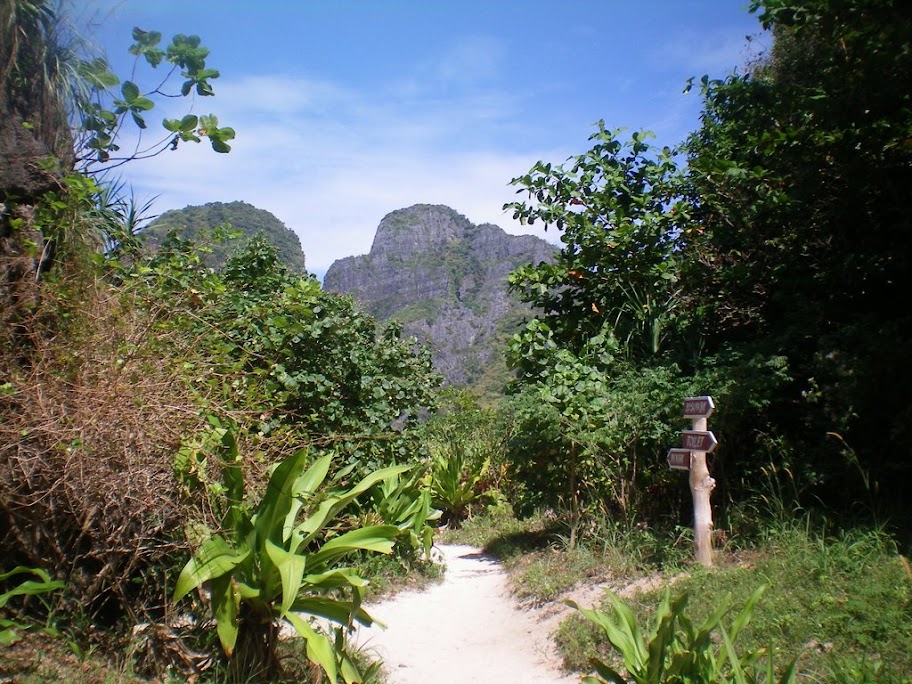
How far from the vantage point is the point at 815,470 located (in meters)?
5.95

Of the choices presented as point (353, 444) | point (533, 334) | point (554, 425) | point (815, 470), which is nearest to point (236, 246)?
point (353, 444)

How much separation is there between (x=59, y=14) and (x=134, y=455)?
10.3ft

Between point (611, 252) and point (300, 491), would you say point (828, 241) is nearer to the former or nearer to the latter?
point (611, 252)

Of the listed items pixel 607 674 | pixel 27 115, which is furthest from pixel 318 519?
pixel 27 115

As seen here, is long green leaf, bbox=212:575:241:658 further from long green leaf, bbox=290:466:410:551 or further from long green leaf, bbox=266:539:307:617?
long green leaf, bbox=290:466:410:551

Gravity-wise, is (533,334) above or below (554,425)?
above

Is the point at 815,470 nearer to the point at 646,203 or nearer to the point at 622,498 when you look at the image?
the point at 622,498

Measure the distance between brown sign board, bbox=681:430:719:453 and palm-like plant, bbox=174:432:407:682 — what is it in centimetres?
257

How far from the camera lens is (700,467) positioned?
5.70 m

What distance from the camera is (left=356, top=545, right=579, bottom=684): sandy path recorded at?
4.91 metres

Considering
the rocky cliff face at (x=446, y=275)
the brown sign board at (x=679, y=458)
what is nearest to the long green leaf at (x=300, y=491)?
the brown sign board at (x=679, y=458)

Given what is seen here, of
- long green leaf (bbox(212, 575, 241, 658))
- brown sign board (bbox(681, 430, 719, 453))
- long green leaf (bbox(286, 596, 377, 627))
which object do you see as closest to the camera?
long green leaf (bbox(212, 575, 241, 658))

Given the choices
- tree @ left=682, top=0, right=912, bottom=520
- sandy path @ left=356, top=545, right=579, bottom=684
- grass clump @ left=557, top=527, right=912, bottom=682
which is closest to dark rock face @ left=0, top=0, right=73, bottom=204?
sandy path @ left=356, top=545, right=579, bottom=684

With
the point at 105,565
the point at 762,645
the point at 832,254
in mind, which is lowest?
the point at 762,645
